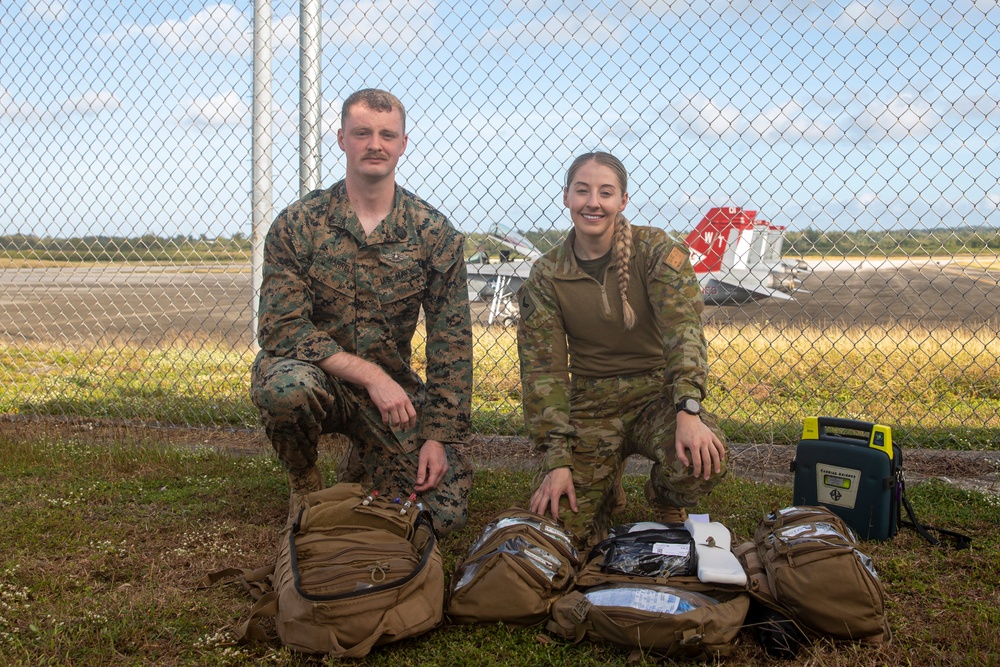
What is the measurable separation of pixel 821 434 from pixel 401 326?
189 cm

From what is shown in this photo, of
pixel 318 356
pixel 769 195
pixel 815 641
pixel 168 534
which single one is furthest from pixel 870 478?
pixel 168 534

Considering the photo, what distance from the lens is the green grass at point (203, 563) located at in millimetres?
2506

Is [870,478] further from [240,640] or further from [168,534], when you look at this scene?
[168,534]

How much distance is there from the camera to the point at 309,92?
466 cm

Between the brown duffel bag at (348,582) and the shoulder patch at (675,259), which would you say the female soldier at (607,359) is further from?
the brown duffel bag at (348,582)

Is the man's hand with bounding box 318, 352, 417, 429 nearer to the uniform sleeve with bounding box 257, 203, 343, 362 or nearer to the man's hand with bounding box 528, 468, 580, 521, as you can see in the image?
the uniform sleeve with bounding box 257, 203, 343, 362

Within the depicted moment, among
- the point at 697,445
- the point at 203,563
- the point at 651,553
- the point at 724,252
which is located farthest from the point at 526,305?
the point at 724,252

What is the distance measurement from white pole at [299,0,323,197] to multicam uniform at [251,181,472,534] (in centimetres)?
98

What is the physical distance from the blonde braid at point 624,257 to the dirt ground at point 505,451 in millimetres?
1102

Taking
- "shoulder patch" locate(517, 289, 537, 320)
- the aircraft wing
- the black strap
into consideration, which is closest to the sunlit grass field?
the aircraft wing

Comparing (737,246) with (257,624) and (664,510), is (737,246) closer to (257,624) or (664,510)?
(664,510)

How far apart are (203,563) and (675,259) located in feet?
7.25

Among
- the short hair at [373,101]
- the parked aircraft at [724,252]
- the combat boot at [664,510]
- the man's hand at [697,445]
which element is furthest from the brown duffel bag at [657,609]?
the short hair at [373,101]

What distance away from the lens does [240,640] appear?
257cm
